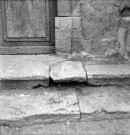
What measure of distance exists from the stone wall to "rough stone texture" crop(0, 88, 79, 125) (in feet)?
3.09

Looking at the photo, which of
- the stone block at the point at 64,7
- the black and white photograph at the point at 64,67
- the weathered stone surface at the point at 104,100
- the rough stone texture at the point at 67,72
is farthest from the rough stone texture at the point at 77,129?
the stone block at the point at 64,7

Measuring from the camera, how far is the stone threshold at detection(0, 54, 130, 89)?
2766 millimetres

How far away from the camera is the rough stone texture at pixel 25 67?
2.75m

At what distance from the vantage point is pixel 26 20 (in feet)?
11.3

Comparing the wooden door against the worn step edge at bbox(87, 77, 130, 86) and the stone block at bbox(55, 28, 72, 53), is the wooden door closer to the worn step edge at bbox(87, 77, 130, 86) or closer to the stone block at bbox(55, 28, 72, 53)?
the stone block at bbox(55, 28, 72, 53)

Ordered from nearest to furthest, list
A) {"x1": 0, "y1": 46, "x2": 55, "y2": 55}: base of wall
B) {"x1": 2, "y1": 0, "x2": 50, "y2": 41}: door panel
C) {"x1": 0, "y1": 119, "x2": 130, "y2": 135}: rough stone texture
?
{"x1": 0, "y1": 119, "x2": 130, "y2": 135}: rough stone texture
{"x1": 2, "y1": 0, "x2": 50, "y2": 41}: door panel
{"x1": 0, "y1": 46, "x2": 55, "y2": 55}: base of wall

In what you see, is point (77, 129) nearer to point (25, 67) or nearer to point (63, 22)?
point (25, 67)

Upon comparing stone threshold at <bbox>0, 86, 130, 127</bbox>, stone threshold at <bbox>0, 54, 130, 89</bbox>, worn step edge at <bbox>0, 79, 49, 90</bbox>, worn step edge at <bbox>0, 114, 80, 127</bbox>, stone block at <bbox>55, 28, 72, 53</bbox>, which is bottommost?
worn step edge at <bbox>0, 114, 80, 127</bbox>

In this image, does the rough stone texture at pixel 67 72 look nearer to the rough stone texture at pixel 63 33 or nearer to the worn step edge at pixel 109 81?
the worn step edge at pixel 109 81

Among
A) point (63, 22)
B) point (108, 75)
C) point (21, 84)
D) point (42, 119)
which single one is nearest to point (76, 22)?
point (63, 22)

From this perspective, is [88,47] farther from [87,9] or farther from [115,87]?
[115,87]

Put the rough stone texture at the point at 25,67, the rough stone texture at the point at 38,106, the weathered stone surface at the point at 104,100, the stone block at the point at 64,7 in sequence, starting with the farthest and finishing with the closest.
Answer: the stone block at the point at 64,7 < the rough stone texture at the point at 25,67 < the weathered stone surface at the point at 104,100 < the rough stone texture at the point at 38,106

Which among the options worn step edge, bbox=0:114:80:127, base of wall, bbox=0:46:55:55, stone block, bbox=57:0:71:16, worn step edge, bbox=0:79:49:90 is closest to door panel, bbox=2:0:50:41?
base of wall, bbox=0:46:55:55

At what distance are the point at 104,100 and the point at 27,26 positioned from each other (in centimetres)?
172
